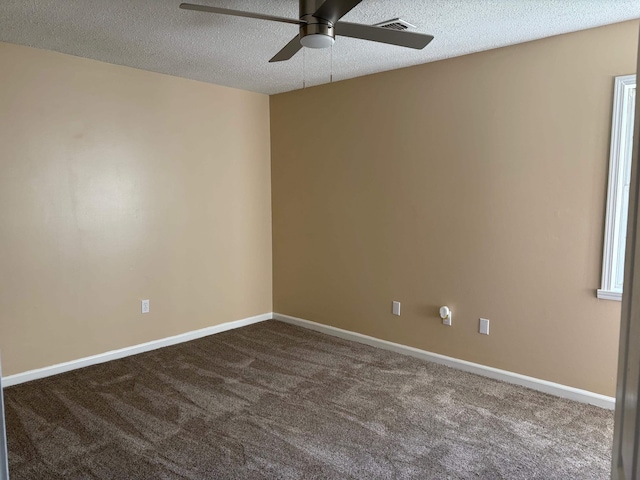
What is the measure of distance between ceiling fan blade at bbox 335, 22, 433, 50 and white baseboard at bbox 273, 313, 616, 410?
7.73 feet

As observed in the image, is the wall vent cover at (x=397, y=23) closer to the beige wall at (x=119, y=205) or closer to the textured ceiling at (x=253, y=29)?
the textured ceiling at (x=253, y=29)

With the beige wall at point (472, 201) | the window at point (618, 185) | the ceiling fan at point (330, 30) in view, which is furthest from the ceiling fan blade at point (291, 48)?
the window at point (618, 185)

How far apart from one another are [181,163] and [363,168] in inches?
65.5

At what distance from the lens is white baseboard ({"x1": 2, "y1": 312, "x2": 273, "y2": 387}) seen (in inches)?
130

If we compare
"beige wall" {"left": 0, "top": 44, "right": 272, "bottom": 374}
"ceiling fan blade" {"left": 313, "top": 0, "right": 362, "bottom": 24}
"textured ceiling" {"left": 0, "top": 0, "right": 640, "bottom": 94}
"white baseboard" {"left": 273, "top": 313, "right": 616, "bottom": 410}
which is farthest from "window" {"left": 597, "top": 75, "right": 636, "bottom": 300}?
"beige wall" {"left": 0, "top": 44, "right": 272, "bottom": 374}

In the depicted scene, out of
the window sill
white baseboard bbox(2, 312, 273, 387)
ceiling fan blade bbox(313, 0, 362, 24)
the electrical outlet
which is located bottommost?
white baseboard bbox(2, 312, 273, 387)

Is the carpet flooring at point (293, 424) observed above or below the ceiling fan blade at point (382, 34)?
below

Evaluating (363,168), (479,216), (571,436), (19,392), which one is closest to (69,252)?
(19,392)

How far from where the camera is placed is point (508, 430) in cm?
264

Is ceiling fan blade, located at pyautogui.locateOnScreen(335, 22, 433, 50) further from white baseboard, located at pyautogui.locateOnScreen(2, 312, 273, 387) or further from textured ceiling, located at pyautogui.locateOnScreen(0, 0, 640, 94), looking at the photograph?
white baseboard, located at pyautogui.locateOnScreen(2, 312, 273, 387)

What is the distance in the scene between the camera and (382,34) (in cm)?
216

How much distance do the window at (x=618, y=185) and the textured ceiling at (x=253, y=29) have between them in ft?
1.54

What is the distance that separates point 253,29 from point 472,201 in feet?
6.46

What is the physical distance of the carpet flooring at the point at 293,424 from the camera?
2273mm
